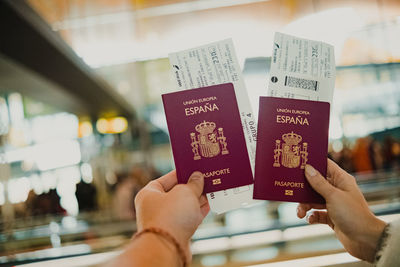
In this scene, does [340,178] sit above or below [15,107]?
below

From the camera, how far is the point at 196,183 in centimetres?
106

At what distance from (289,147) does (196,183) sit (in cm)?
33

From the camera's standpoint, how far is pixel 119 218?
5.90 m

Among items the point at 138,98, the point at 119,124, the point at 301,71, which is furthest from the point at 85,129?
the point at 301,71

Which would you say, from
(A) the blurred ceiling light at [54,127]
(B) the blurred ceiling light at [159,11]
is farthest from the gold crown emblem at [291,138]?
(A) the blurred ceiling light at [54,127]

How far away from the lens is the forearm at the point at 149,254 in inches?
31.5

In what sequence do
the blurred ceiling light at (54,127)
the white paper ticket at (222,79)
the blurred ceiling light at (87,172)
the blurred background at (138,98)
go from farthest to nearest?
the blurred ceiling light at (87,172)
the blurred ceiling light at (54,127)
the blurred background at (138,98)
the white paper ticket at (222,79)

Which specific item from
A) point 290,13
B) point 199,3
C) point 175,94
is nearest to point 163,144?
point 199,3

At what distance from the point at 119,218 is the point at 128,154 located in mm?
4677

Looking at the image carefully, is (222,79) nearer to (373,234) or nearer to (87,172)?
(373,234)

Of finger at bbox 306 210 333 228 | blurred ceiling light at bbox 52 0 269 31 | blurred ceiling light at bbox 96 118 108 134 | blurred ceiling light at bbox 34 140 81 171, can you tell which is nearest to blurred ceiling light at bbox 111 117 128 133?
blurred ceiling light at bbox 96 118 108 134

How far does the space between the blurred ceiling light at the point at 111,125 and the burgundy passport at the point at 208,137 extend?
10.1 m

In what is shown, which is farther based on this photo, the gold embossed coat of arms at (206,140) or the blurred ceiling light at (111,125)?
the blurred ceiling light at (111,125)

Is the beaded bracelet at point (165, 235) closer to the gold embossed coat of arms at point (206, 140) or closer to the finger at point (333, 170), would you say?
the gold embossed coat of arms at point (206, 140)
